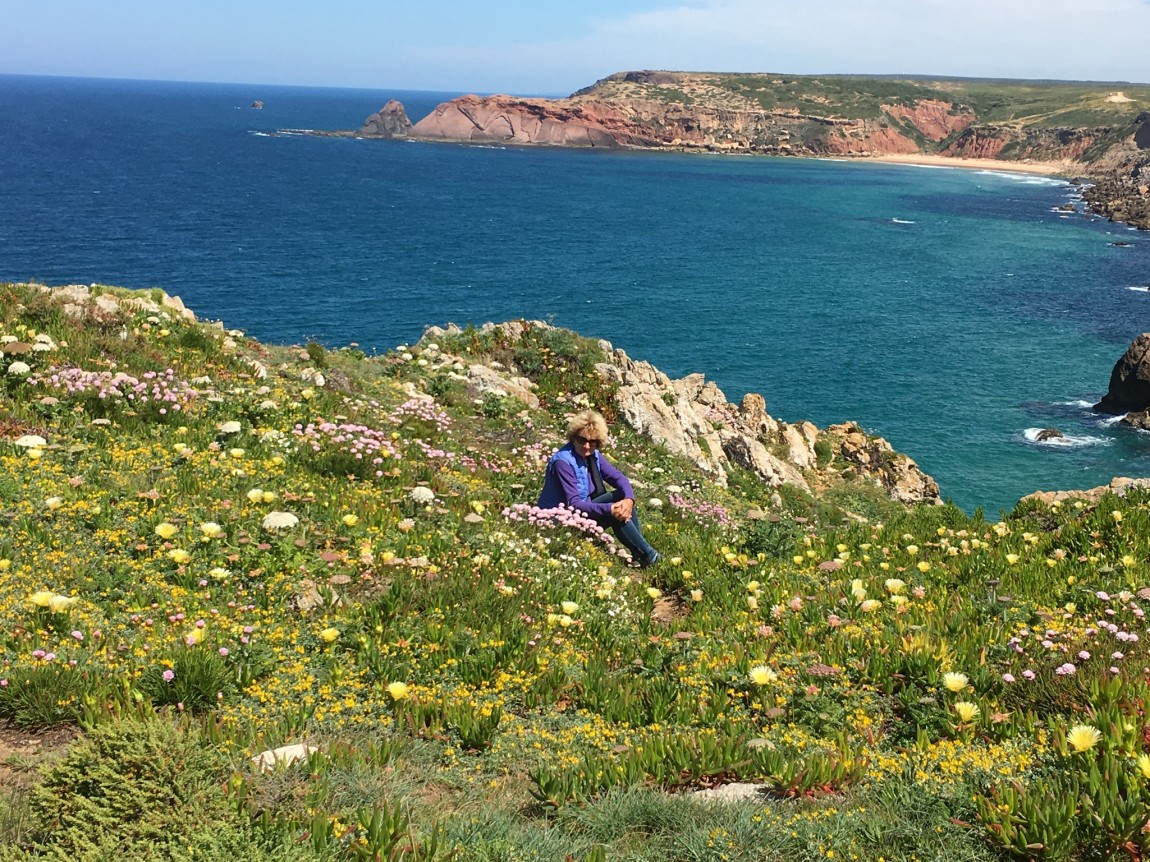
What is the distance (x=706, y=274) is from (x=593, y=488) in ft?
202

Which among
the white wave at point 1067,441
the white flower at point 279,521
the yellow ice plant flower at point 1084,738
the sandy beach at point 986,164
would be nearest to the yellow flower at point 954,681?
the yellow ice plant flower at point 1084,738

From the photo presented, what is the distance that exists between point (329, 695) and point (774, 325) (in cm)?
5174

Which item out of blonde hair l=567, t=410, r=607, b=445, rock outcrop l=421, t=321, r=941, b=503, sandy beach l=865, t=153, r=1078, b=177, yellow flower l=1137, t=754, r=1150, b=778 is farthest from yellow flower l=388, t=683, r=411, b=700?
sandy beach l=865, t=153, r=1078, b=177

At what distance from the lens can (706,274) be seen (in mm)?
68812

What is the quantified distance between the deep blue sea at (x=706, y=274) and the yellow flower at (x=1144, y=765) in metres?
28.8

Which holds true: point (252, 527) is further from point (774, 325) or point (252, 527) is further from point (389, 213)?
point (389, 213)

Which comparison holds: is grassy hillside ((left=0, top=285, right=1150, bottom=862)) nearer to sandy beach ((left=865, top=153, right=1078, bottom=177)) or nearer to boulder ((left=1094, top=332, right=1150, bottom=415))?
boulder ((left=1094, top=332, right=1150, bottom=415))

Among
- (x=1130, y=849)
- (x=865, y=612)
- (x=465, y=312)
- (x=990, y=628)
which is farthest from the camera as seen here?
(x=465, y=312)

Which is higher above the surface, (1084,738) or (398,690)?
(1084,738)

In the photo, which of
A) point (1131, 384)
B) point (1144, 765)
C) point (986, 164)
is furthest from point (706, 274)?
point (986, 164)

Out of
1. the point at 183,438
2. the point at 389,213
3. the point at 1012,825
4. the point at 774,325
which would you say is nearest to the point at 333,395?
the point at 183,438

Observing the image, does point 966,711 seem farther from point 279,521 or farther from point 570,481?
point 279,521

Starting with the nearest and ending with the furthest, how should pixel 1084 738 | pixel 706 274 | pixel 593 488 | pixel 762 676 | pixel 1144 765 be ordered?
pixel 1144 765, pixel 1084 738, pixel 762 676, pixel 593 488, pixel 706 274

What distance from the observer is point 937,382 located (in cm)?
4428
